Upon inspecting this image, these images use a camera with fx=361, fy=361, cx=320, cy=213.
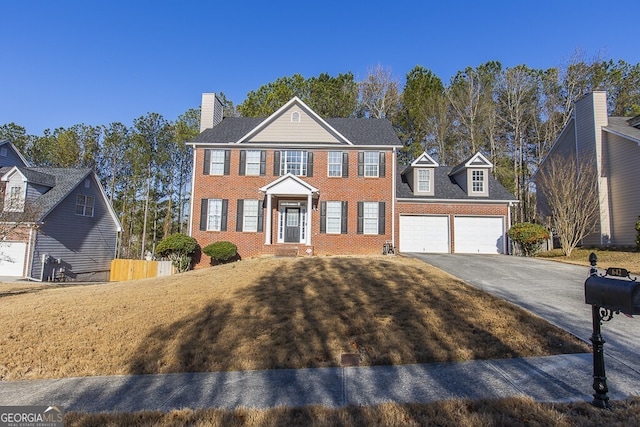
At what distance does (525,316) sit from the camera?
6.84m

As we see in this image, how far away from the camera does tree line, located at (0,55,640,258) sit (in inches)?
1182

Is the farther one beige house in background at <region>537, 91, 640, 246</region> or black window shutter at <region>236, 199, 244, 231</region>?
black window shutter at <region>236, 199, 244, 231</region>

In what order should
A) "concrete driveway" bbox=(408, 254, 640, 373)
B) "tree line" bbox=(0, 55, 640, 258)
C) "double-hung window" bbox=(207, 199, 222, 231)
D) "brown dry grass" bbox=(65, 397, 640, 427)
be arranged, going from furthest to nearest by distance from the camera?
"tree line" bbox=(0, 55, 640, 258), "double-hung window" bbox=(207, 199, 222, 231), "concrete driveway" bbox=(408, 254, 640, 373), "brown dry grass" bbox=(65, 397, 640, 427)

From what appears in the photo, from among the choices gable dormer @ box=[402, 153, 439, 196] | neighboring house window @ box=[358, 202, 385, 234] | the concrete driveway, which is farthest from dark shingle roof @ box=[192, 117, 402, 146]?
the concrete driveway

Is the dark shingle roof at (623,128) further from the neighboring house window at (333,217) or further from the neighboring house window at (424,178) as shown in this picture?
the neighboring house window at (333,217)

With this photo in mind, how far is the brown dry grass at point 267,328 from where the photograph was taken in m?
5.58

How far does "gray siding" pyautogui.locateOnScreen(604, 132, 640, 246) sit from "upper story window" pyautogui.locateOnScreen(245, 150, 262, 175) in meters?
→ 18.3

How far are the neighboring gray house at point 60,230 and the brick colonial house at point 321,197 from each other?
27.1 feet

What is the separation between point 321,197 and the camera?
18844 mm

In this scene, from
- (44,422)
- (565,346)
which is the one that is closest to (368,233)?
(565,346)

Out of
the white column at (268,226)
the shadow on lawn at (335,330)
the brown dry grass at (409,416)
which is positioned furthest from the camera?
the white column at (268,226)

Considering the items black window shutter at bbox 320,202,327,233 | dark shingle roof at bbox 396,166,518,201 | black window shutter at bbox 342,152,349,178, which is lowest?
black window shutter at bbox 320,202,327,233

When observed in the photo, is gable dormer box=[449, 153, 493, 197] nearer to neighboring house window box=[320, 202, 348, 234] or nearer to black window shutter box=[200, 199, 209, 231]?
neighboring house window box=[320, 202, 348, 234]

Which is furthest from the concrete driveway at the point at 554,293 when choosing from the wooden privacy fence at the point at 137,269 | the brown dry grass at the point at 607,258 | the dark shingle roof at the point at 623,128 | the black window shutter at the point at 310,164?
the wooden privacy fence at the point at 137,269
